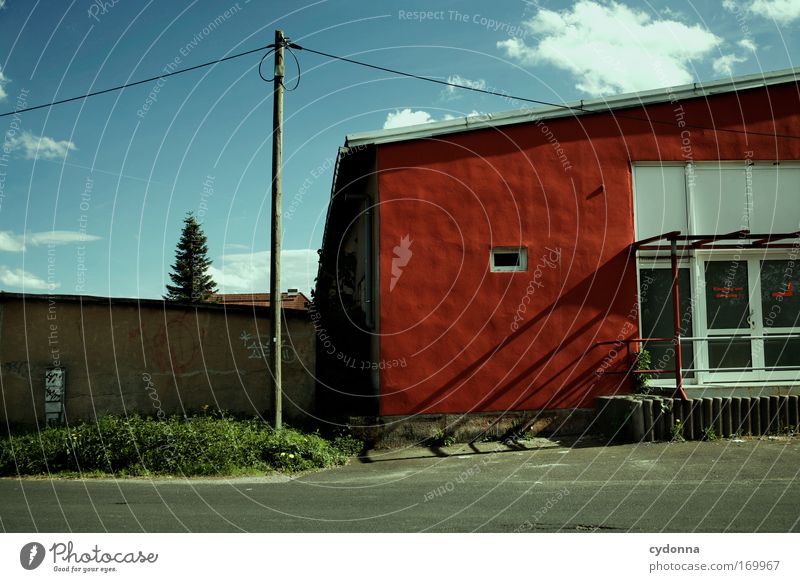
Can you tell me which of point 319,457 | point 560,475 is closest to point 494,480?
point 560,475

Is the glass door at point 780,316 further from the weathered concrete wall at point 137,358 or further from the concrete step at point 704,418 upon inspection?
the weathered concrete wall at point 137,358

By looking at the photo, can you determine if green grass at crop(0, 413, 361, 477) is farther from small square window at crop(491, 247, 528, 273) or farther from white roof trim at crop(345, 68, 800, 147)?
white roof trim at crop(345, 68, 800, 147)

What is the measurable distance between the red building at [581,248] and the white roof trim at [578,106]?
1.2 inches

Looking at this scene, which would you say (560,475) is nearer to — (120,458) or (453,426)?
(453,426)

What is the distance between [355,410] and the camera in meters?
14.0

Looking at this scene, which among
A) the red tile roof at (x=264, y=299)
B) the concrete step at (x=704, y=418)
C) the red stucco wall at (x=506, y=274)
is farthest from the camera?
the red tile roof at (x=264, y=299)

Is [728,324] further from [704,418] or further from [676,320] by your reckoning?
[704,418]

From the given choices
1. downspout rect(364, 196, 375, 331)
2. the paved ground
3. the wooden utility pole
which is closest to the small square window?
downspout rect(364, 196, 375, 331)

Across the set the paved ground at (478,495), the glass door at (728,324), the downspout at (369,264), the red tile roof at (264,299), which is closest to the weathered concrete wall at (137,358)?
the downspout at (369,264)

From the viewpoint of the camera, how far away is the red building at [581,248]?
1309 cm

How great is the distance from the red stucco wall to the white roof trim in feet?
0.64

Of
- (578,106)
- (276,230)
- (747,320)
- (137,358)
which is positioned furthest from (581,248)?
(137,358)

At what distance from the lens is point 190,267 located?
192 ft
